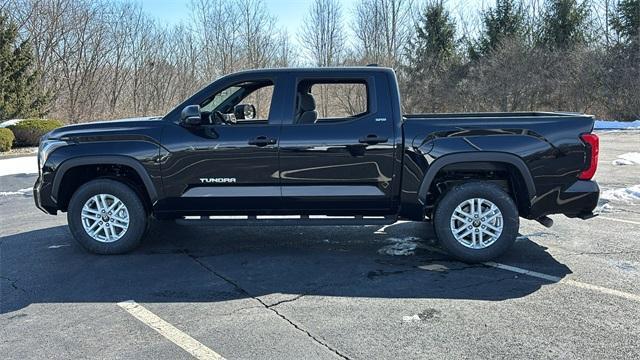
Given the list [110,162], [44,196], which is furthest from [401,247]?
[44,196]

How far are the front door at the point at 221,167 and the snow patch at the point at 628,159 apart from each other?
10047 millimetres

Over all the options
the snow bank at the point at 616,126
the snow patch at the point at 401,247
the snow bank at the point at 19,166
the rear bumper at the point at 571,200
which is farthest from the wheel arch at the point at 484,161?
the snow bank at the point at 616,126

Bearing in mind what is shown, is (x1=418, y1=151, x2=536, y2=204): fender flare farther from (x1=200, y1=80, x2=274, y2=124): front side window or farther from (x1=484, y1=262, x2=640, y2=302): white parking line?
(x1=200, y1=80, x2=274, y2=124): front side window

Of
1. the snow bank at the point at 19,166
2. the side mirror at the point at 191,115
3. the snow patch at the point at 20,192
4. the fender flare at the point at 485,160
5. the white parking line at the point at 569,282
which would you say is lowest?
the white parking line at the point at 569,282

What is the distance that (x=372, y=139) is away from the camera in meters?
5.10

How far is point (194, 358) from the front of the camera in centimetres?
328

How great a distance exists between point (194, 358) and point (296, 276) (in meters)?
1.68

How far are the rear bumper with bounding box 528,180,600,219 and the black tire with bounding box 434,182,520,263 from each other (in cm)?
26

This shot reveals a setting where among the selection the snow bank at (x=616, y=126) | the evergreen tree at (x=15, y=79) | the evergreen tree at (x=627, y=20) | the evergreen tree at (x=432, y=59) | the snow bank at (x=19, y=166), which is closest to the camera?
the snow bank at (x=19, y=166)

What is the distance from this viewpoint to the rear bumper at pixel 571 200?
4.98 m

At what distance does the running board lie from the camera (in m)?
5.22

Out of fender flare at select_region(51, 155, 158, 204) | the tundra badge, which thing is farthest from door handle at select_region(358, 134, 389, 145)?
fender flare at select_region(51, 155, 158, 204)

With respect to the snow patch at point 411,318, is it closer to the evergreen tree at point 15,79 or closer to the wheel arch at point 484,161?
the wheel arch at point 484,161

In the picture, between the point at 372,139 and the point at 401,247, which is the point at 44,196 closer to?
the point at 372,139
